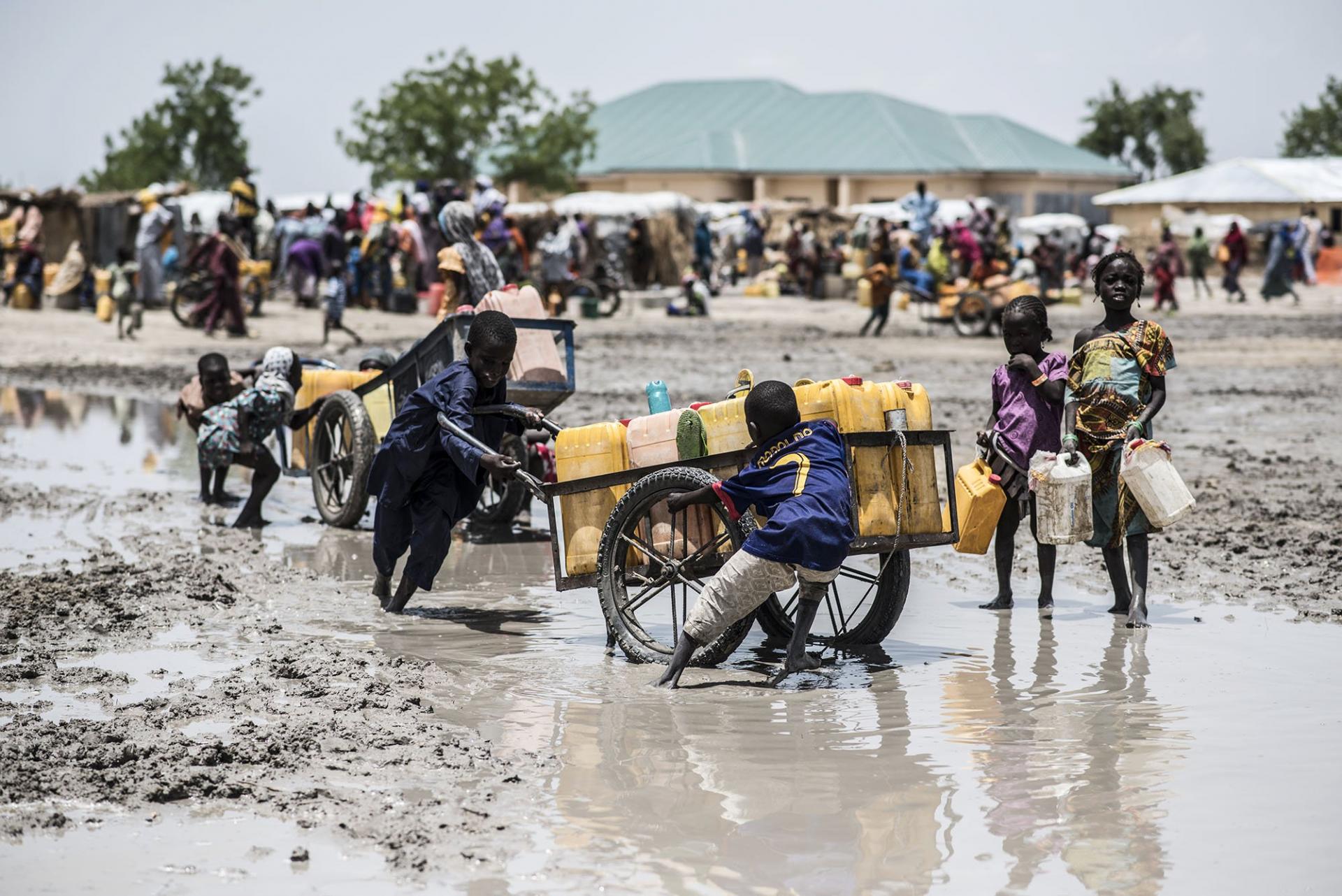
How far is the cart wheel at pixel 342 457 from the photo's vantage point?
349 inches

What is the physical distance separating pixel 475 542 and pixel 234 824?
4.83m

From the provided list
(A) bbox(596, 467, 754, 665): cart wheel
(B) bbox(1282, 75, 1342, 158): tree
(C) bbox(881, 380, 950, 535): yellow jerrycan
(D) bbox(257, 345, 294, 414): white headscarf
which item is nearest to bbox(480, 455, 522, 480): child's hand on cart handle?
(A) bbox(596, 467, 754, 665): cart wheel

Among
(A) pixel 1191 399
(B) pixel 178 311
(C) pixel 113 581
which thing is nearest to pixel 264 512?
(C) pixel 113 581

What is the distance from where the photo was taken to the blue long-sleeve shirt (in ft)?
22.4

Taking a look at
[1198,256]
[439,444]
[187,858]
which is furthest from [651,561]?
[1198,256]

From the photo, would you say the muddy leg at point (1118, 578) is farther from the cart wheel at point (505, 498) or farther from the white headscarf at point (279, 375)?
the white headscarf at point (279, 375)

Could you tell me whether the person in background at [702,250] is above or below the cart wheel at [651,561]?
above

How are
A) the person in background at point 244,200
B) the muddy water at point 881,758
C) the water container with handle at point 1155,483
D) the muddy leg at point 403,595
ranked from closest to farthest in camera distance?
1. the muddy water at point 881,758
2. the water container with handle at point 1155,483
3. the muddy leg at point 403,595
4. the person in background at point 244,200

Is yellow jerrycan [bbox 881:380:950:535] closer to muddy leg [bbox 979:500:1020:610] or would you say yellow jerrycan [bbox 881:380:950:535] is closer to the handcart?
the handcart

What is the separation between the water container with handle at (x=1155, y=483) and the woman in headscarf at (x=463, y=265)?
14.1 feet

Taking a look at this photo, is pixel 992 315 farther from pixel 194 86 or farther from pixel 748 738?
pixel 194 86

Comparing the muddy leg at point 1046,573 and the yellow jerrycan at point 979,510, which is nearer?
the yellow jerrycan at point 979,510

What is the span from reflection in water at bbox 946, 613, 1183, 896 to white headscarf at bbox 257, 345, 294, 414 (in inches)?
184

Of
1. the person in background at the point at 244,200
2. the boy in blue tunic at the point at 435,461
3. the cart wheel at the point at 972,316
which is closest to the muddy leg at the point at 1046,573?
the boy in blue tunic at the point at 435,461
